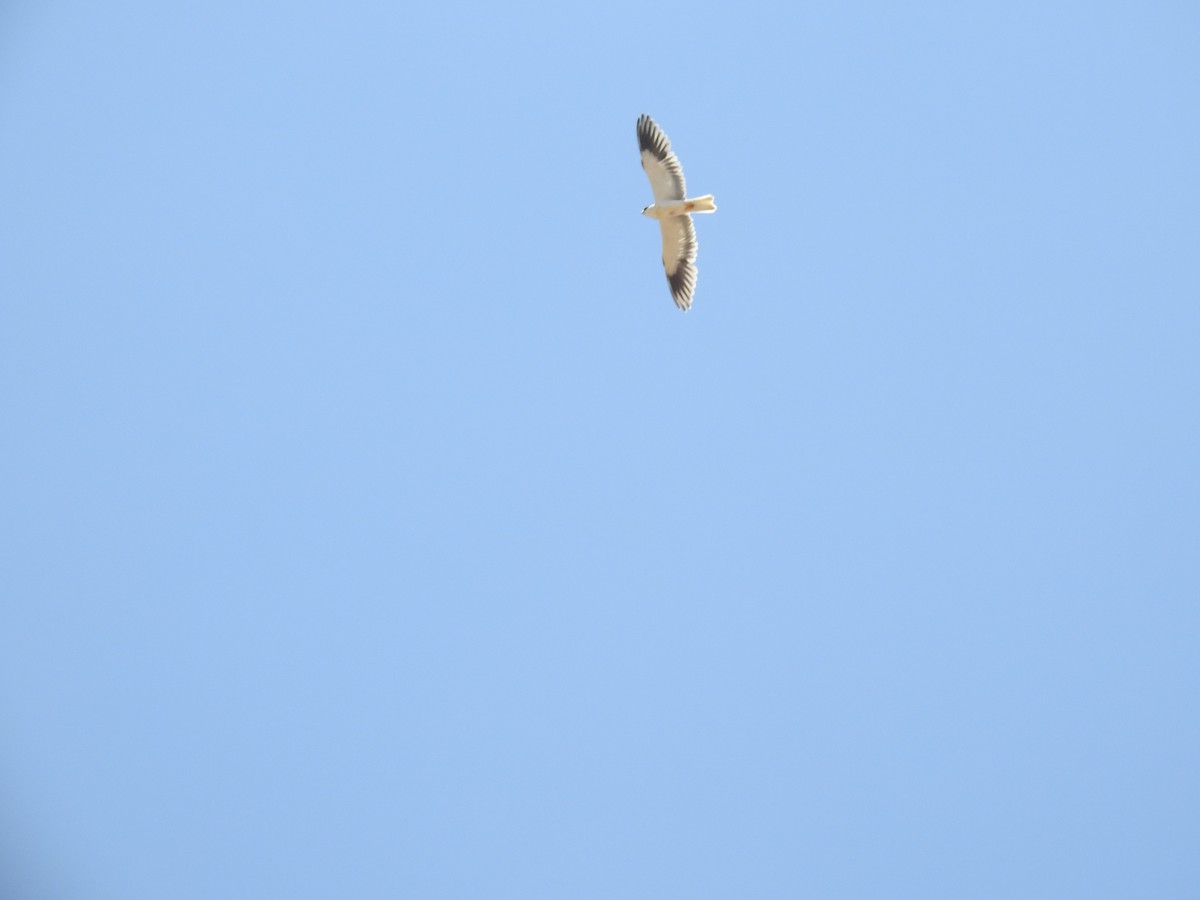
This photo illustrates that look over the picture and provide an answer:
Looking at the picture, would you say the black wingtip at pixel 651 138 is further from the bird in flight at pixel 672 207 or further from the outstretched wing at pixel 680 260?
the outstretched wing at pixel 680 260

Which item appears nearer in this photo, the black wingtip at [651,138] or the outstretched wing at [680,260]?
the black wingtip at [651,138]

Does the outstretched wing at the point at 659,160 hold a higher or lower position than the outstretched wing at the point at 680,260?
higher

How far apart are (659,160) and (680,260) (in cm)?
222

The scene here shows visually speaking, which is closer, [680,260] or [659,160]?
[659,160]

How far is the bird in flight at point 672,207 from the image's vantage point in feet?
71.6

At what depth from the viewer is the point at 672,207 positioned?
865 inches

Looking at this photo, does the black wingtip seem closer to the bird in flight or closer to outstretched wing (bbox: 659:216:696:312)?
the bird in flight

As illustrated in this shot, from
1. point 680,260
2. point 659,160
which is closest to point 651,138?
point 659,160

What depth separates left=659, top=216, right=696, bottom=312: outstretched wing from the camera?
75.0 feet

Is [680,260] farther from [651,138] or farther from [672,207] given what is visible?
[651,138]

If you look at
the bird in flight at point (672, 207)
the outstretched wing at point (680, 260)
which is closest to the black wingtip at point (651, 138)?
the bird in flight at point (672, 207)

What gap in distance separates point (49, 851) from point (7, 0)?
146 feet

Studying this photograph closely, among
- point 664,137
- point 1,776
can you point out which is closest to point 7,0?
point 1,776

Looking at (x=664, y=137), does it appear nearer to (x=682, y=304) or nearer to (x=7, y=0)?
(x=682, y=304)
